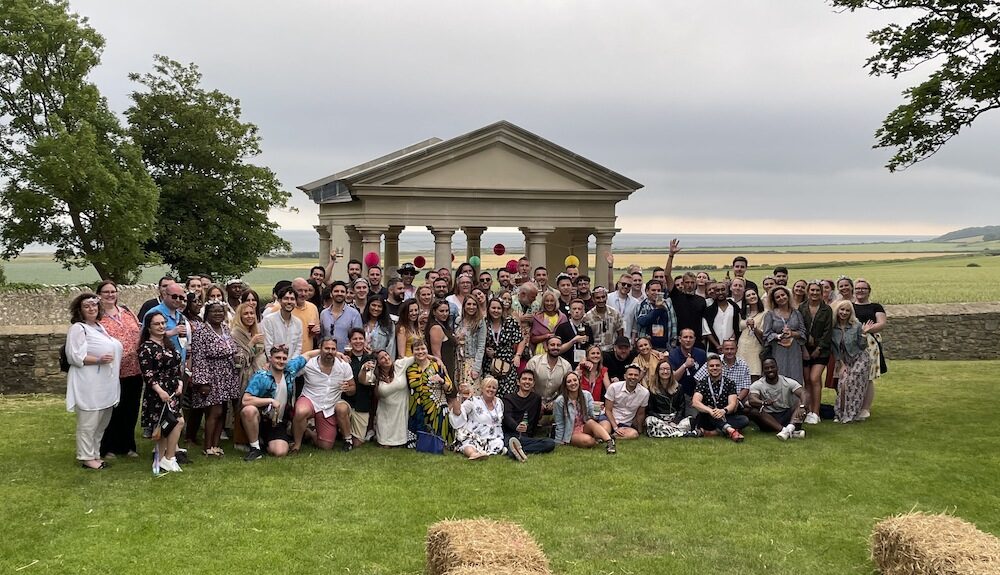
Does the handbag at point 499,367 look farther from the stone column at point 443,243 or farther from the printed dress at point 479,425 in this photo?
the stone column at point 443,243

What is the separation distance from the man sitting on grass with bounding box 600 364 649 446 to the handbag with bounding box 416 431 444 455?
81.7 inches

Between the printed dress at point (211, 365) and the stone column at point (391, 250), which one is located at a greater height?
the stone column at point (391, 250)

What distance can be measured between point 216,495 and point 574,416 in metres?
4.15

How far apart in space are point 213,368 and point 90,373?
3.87ft

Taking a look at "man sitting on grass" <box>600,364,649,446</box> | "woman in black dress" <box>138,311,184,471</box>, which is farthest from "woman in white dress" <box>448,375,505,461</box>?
"woman in black dress" <box>138,311,184,471</box>

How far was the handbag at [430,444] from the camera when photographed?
8.59 m

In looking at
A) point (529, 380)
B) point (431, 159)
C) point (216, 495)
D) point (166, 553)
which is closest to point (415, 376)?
point (529, 380)

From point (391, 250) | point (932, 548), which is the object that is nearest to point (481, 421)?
point (932, 548)

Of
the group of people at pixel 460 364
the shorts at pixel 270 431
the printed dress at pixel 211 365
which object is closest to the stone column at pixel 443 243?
the group of people at pixel 460 364

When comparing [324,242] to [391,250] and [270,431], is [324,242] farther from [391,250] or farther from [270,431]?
[270,431]

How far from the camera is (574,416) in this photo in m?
9.05

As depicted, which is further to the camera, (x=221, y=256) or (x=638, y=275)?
A: (x=221, y=256)

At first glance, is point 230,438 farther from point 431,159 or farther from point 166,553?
point 431,159

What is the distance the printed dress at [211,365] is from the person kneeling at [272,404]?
283 mm
